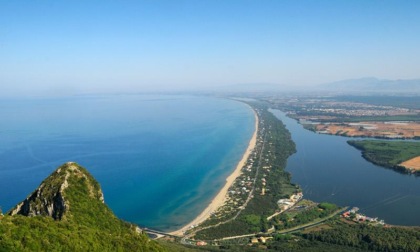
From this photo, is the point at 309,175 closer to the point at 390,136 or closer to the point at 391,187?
the point at 391,187

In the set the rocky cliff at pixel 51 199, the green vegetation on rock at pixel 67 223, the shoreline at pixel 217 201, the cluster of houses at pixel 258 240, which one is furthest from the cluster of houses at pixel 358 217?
the rocky cliff at pixel 51 199

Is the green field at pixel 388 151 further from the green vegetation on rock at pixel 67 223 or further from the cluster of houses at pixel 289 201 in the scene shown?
the green vegetation on rock at pixel 67 223

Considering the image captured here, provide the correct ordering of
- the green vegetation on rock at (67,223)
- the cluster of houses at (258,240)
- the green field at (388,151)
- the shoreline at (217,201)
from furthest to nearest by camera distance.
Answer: the green field at (388,151) < the shoreline at (217,201) < the cluster of houses at (258,240) < the green vegetation on rock at (67,223)

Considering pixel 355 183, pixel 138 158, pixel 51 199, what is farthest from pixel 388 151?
pixel 51 199

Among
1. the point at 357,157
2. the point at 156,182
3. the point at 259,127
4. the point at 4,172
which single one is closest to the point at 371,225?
the point at 156,182

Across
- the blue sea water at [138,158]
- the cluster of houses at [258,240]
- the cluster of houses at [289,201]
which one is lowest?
the cluster of houses at [258,240]

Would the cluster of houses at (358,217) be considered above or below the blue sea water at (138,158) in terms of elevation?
below
